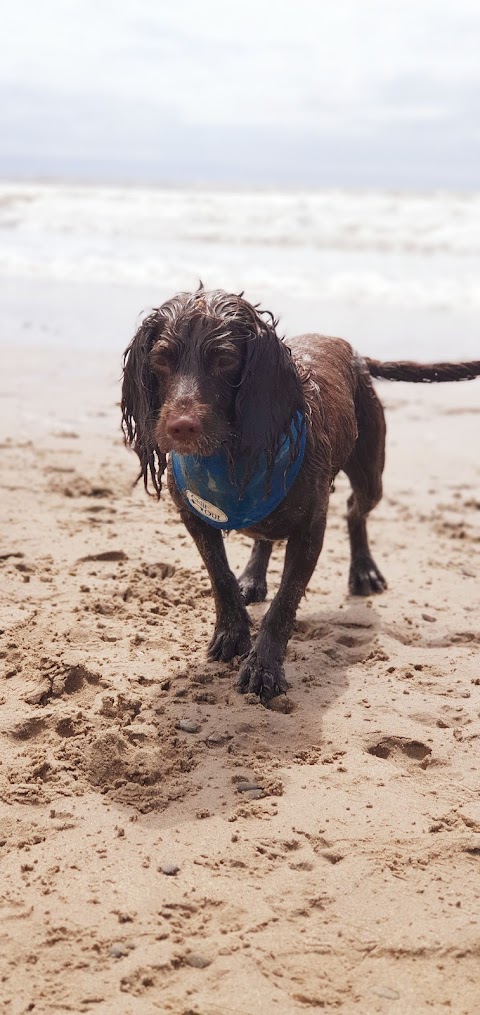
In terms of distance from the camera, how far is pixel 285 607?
4.20m

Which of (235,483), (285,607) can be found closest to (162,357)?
(235,483)

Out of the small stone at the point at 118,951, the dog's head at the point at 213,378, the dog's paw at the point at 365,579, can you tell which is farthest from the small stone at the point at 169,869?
the dog's paw at the point at 365,579

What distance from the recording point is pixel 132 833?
10.3ft

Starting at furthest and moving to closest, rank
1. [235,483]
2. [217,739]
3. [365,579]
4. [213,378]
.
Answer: [365,579] → [235,483] → [217,739] → [213,378]

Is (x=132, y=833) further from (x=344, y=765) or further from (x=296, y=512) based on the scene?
(x=296, y=512)

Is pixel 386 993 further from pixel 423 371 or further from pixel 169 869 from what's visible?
pixel 423 371

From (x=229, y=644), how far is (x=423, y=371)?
188 centimetres

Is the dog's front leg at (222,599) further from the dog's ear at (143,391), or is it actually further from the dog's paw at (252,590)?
the dog's paw at (252,590)

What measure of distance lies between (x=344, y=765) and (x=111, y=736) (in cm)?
84

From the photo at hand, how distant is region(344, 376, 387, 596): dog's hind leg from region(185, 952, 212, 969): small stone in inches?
115

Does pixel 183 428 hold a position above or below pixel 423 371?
below

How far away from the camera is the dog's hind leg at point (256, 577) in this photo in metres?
5.21

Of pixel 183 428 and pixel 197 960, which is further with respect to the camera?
pixel 183 428

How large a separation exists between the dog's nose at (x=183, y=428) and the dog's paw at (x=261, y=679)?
1104 millimetres
